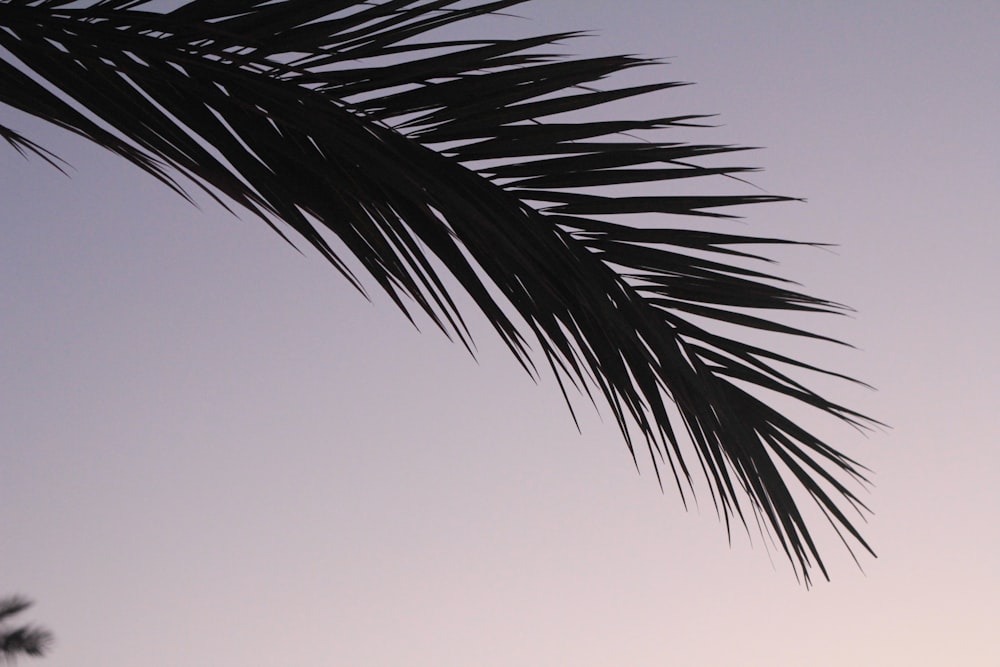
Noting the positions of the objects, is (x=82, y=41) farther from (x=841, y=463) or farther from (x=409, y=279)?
(x=841, y=463)

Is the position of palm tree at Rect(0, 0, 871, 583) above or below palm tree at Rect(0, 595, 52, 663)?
below

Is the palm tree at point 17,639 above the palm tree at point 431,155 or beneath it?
above

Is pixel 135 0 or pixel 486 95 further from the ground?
pixel 135 0

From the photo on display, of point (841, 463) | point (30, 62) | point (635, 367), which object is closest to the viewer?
point (30, 62)

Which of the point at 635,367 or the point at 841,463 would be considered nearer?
the point at 635,367

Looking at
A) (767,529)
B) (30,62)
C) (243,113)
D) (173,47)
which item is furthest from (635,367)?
(30,62)

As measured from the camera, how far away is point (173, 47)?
120 centimetres

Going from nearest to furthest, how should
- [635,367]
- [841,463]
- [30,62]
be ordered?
[30,62] < [635,367] < [841,463]

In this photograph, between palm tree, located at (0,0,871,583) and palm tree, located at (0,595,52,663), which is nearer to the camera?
palm tree, located at (0,0,871,583)

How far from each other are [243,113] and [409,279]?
0.87 ft

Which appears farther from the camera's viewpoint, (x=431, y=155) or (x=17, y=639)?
(x=17, y=639)

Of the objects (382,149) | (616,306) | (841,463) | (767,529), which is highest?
(382,149)

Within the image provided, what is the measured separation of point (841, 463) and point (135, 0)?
1.11m

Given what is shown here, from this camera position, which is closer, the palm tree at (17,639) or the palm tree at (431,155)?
the palm tree at (431,155)
